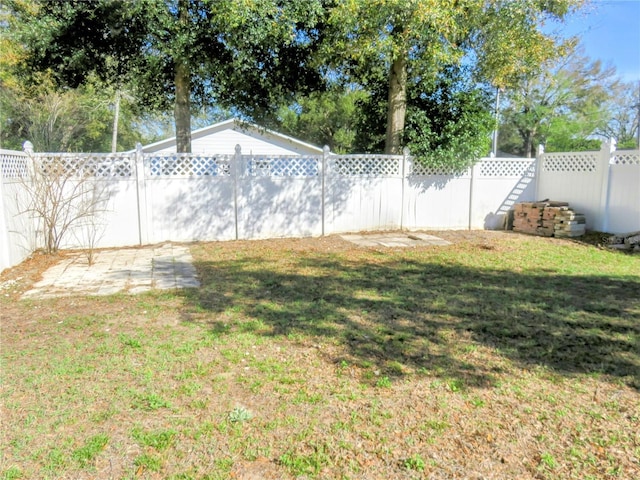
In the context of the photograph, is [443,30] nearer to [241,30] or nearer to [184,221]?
[241,30]

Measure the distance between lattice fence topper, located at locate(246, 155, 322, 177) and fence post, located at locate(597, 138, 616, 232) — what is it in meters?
5.17

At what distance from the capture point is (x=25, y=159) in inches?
257

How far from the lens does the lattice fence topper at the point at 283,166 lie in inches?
324

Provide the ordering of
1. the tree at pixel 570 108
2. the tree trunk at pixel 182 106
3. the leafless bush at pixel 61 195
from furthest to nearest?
the tree at pixel 570 108 → the tree trunk at pixel 182 106 → the leafless bush at pixel 61 195

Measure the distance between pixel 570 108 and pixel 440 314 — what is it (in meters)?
31.2

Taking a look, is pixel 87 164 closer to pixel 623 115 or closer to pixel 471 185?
pixel 471 185

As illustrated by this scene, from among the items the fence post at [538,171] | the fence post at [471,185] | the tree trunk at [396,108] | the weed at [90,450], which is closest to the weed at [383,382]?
the weed at [90,450]

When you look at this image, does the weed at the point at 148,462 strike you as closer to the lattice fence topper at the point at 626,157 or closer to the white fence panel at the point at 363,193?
the white fence panel at the point at 363,193

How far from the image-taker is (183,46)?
7496mm

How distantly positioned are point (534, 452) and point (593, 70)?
33794mm

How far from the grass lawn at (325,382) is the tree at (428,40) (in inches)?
178

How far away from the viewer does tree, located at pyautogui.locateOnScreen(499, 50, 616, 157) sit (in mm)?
28641

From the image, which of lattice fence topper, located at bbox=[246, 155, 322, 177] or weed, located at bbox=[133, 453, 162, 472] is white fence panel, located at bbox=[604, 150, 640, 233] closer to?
lattice fence topper, located at bbox=[246, 155, 322, 177]

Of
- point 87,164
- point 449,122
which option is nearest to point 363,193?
point 449,122
